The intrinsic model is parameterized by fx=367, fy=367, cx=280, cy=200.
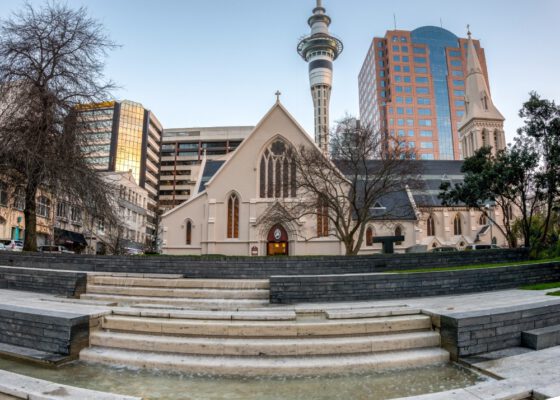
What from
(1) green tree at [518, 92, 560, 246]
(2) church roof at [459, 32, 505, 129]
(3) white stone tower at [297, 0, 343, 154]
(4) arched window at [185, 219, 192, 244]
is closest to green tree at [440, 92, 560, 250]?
(1) green tree at [518, 92, 560, 246]

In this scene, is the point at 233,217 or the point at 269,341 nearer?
the point at 269,341

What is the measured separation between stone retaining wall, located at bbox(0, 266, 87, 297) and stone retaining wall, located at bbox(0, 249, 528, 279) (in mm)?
1924

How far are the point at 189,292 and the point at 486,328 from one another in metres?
6.64

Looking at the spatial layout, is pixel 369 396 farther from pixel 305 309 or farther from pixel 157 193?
pixel 157 193

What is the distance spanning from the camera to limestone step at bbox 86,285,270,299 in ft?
30.9

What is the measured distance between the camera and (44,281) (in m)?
10.6

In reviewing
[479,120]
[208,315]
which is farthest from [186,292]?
[479,120]

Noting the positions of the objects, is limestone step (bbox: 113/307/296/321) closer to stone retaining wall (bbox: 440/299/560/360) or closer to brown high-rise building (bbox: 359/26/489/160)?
stone retaining wall (bbox: 440/299/560/360)

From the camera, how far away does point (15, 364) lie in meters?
5.73

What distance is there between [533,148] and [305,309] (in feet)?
60.6

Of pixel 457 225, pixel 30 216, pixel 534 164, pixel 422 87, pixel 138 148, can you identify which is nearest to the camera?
pixel 30 216

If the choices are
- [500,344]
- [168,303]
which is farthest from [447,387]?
[168,303]

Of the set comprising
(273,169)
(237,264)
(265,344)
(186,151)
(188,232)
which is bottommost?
(265,344)

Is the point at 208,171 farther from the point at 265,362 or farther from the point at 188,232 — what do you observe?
the point at 265,362
